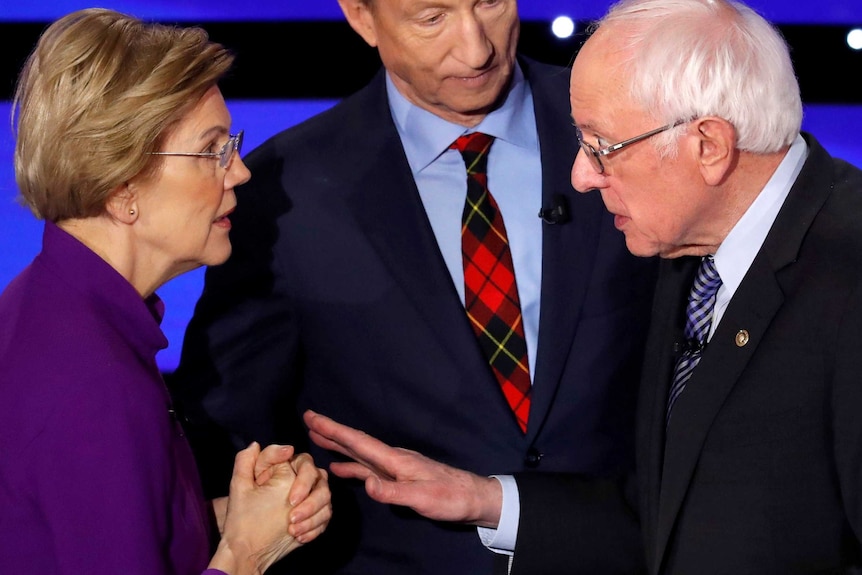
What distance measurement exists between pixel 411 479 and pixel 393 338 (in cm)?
31

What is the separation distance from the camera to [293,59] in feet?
10.9

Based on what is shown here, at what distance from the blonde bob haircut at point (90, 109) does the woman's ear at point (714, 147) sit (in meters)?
0.85

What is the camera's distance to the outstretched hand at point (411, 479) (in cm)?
227

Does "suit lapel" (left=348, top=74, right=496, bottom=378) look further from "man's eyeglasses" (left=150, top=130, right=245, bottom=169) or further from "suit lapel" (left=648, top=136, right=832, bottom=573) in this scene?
"suit lapel" (left=648, top=136, right=832, bottom=573)

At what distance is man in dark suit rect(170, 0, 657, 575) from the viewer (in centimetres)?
246

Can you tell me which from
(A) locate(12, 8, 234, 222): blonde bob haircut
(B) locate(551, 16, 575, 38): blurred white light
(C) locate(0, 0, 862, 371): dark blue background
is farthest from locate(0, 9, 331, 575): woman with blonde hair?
(B) locate(551, 16, 575, 38): blurred white light

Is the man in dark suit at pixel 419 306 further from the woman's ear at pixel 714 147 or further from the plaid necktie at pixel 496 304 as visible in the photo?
the woman's ear at pixel 714 147

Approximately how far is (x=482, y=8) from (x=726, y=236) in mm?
772

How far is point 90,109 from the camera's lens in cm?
186

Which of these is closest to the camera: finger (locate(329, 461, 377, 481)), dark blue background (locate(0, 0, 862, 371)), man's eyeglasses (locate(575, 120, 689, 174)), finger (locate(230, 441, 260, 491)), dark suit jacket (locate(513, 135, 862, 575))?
dark suit jacket (locate(513, 135, 862, 575))

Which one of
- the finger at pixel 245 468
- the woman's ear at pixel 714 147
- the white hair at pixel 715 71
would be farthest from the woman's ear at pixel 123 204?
the woman's ear at pixel 714 147

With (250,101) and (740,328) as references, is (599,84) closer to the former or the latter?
(740,328)

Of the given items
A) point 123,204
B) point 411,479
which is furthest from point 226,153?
point 411,479

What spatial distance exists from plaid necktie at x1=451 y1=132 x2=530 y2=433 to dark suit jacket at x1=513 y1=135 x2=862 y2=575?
0.51 metres
